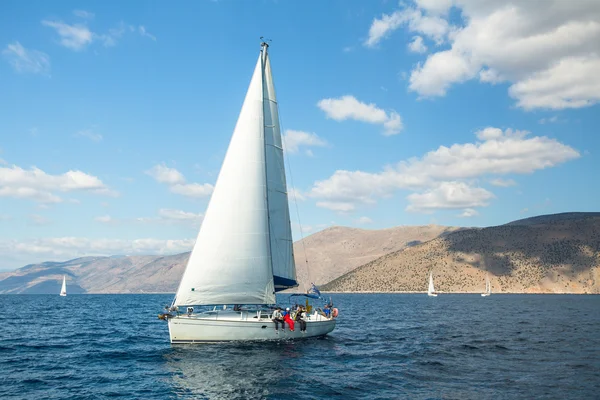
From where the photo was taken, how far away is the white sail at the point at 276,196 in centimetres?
3691

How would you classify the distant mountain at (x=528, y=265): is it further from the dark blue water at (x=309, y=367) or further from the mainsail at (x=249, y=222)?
the mainsail at (x=249, y=222)

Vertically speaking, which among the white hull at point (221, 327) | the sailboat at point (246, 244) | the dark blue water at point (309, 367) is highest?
the sailboat at point (246, 244)

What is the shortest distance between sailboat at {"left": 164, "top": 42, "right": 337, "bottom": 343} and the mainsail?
6cm

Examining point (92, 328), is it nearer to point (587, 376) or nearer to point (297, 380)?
point (297, 380)

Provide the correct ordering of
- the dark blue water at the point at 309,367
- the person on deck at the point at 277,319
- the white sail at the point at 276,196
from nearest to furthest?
the dark blue water at the point at 309,367
the person on deck at the point at 277,319
the white sail at the point at 276,196

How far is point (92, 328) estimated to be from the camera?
51.0 meters

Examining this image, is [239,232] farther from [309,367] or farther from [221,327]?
[309,367]

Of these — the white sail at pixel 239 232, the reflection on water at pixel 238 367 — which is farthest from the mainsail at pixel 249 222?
the reflection on water at pixel 238 367

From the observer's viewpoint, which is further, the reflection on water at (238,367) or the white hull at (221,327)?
the white hull at (221,327)

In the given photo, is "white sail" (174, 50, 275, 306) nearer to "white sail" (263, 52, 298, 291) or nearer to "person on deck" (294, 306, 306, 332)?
"white sail" (263, 52, 298, 291)

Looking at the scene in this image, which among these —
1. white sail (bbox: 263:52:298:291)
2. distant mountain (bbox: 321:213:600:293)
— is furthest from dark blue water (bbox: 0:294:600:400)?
distant mountain (bbox: 321:213:600:293)

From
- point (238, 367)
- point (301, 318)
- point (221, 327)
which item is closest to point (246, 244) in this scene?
point (221, 327)

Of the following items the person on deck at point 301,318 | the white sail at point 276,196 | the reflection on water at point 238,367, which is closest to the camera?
the reflection on water at point 238,367

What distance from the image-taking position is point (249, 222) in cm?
3478
